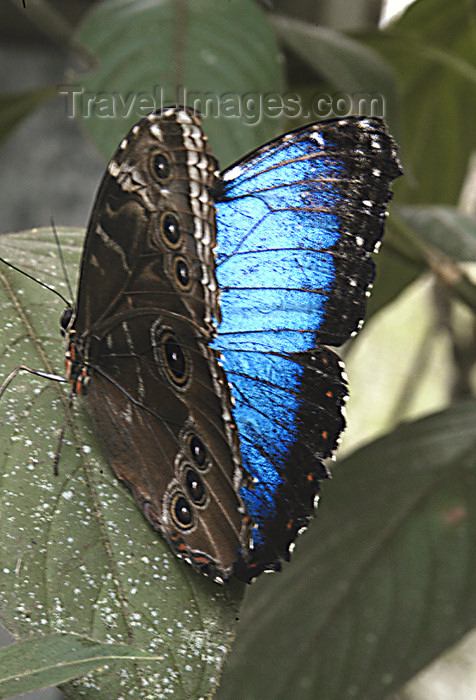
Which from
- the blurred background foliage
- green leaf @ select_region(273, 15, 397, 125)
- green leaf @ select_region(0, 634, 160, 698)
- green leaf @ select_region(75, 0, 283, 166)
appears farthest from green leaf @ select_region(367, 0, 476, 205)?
green leaf @ select_region(0, 634, 160, 698)

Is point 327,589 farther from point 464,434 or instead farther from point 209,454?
point 209,454

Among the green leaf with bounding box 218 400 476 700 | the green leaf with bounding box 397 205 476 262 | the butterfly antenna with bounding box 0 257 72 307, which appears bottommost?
the green leaf with bounding box 218 400 476 700

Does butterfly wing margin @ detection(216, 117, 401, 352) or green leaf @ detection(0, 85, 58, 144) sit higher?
green leaf @ detection(0, 85, 58, 144)

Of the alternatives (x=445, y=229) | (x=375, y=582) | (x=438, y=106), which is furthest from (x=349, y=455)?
(x=438, y=106)

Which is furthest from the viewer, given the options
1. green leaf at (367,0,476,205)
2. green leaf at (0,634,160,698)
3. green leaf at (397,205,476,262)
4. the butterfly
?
green leaf at (367,0,476,205)

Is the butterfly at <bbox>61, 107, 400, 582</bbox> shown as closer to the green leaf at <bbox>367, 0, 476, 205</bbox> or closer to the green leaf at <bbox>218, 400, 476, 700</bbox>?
the green leaf at <bbox>218, 400, 476, 700</bbox>

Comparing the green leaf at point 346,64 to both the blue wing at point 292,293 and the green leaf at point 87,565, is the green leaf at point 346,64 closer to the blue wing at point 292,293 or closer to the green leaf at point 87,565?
the blue wing at point 292,293

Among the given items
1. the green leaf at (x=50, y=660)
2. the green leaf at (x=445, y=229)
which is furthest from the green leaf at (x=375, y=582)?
the green leaf at (x=50, y=660)
